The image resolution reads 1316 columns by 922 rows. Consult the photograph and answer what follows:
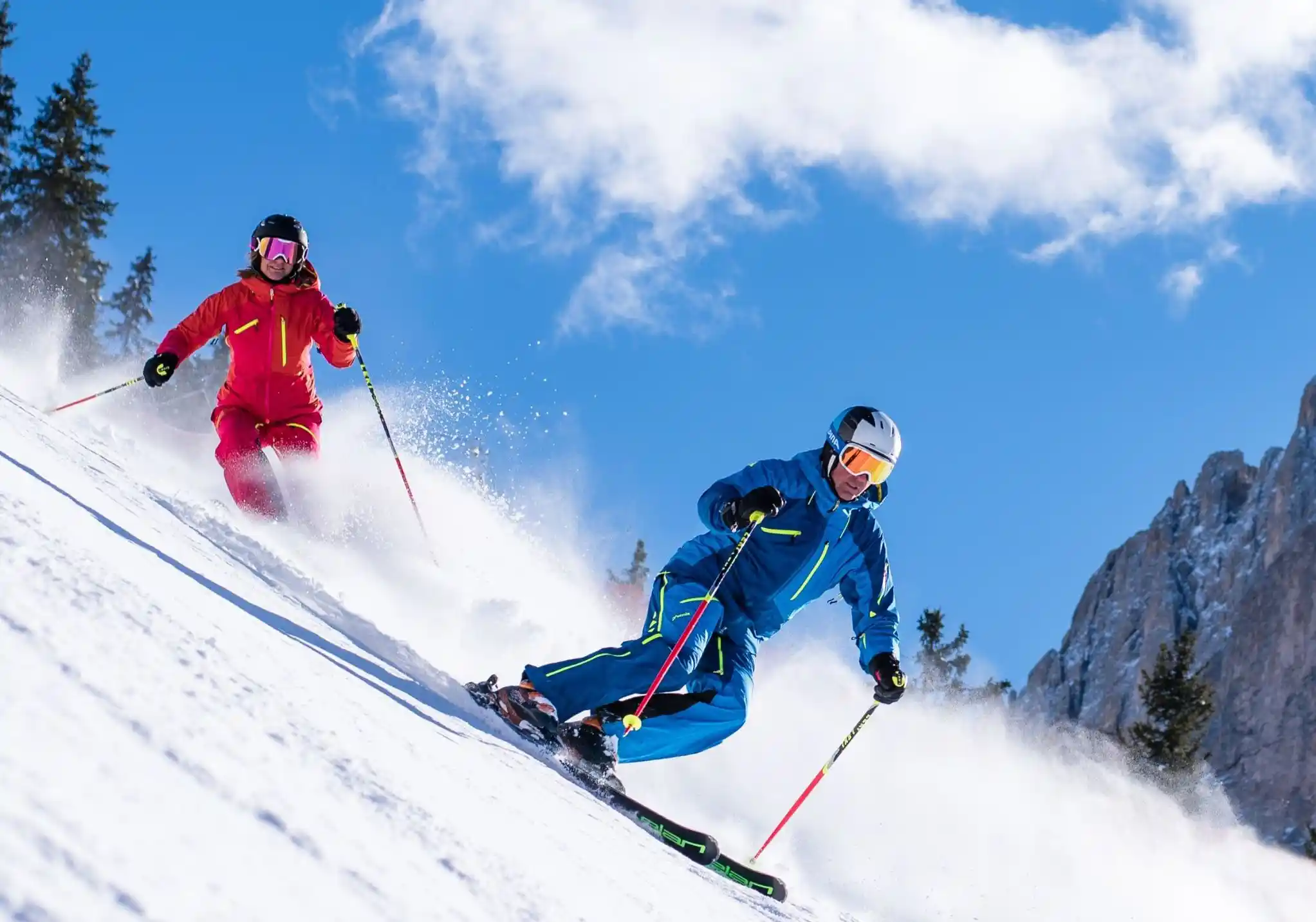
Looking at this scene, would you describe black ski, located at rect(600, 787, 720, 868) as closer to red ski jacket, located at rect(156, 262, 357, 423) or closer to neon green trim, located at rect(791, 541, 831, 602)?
neon green trim, located at rect(791, 541, 831, 602)

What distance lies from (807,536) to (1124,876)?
8.13 m

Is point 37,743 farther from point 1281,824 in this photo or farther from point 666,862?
point 1281,824

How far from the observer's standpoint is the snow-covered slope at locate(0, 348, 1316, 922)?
5.65 feet

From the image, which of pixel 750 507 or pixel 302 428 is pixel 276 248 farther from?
pixel 750 507

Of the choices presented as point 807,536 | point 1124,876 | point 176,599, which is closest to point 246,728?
point 176,599

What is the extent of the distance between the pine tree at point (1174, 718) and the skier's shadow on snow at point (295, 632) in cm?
2948

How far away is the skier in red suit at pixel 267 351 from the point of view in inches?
312

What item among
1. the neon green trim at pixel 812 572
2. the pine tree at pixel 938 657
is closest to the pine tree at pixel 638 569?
the pine tree at pixel 938 657

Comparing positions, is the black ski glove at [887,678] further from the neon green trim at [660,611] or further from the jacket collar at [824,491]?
the neon green trim at [660,611]

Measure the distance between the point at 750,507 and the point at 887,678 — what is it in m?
1.44

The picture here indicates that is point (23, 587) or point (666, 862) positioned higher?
point (666, 862)

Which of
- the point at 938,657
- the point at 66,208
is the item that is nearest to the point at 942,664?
the point at 938,657

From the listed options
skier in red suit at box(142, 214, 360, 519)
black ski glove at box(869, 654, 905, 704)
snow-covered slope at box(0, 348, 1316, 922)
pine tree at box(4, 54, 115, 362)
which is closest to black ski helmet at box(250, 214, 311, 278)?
skier in red suit at box(142, 214, 360, 519)

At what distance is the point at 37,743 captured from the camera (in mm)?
1700
